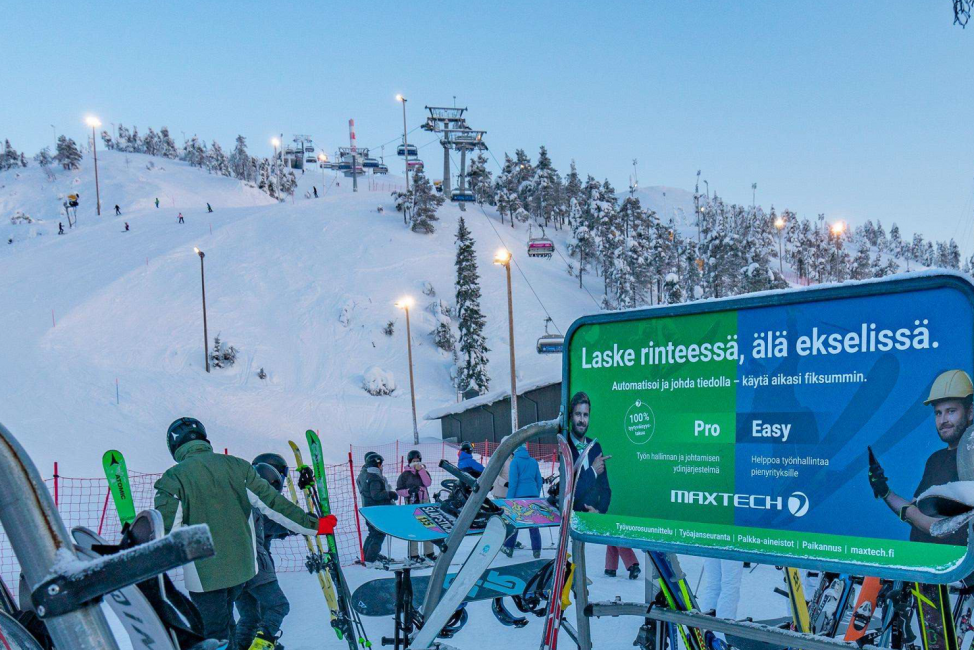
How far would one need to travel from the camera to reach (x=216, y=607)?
424 centimetres

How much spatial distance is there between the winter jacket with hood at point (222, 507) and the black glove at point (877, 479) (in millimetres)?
3287

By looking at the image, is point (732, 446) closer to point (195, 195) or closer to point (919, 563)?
point (919, 563)

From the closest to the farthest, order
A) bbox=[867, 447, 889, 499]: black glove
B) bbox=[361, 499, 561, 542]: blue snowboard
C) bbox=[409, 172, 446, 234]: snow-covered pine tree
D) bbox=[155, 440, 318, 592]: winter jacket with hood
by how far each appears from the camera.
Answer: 1. bbox=[867, 447, 889, 499]: black glove
2. bbox=[361, 499, 561, 542]: blue snowboard
3. bbox=[155, 440, 318, 592]: winter jacket with hood
4. bbox=[409, 172, 446, 234]: snow-covered pine tree

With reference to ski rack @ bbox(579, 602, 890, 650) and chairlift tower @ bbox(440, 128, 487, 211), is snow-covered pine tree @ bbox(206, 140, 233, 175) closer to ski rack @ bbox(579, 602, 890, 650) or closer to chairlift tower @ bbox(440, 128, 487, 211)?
chairlift tower @ bbox(440, 128, 487, 211)

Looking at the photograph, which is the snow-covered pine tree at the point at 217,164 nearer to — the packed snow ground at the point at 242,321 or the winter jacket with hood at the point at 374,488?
the packed snow ground at the point at 242,321

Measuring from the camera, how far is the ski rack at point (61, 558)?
3.38 ft

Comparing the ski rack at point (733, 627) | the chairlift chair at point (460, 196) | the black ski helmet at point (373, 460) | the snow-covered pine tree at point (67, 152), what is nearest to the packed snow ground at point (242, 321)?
the chairlift chair at point (460, 196)

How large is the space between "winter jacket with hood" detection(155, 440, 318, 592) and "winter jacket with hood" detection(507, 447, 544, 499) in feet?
18.2

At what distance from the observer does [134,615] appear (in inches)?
51.4

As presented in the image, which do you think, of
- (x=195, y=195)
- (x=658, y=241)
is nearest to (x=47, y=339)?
(x=658, y=241)

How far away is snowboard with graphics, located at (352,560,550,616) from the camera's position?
484cm

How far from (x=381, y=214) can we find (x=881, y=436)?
248ft

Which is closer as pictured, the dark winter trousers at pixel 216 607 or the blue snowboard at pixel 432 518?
the blue snowboard at pixel 432 518

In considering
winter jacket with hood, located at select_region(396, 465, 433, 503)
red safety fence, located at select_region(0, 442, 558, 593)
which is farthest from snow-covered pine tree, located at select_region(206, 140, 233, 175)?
winter jacket with hood, located at select_region(396, 465, 433, 503)
